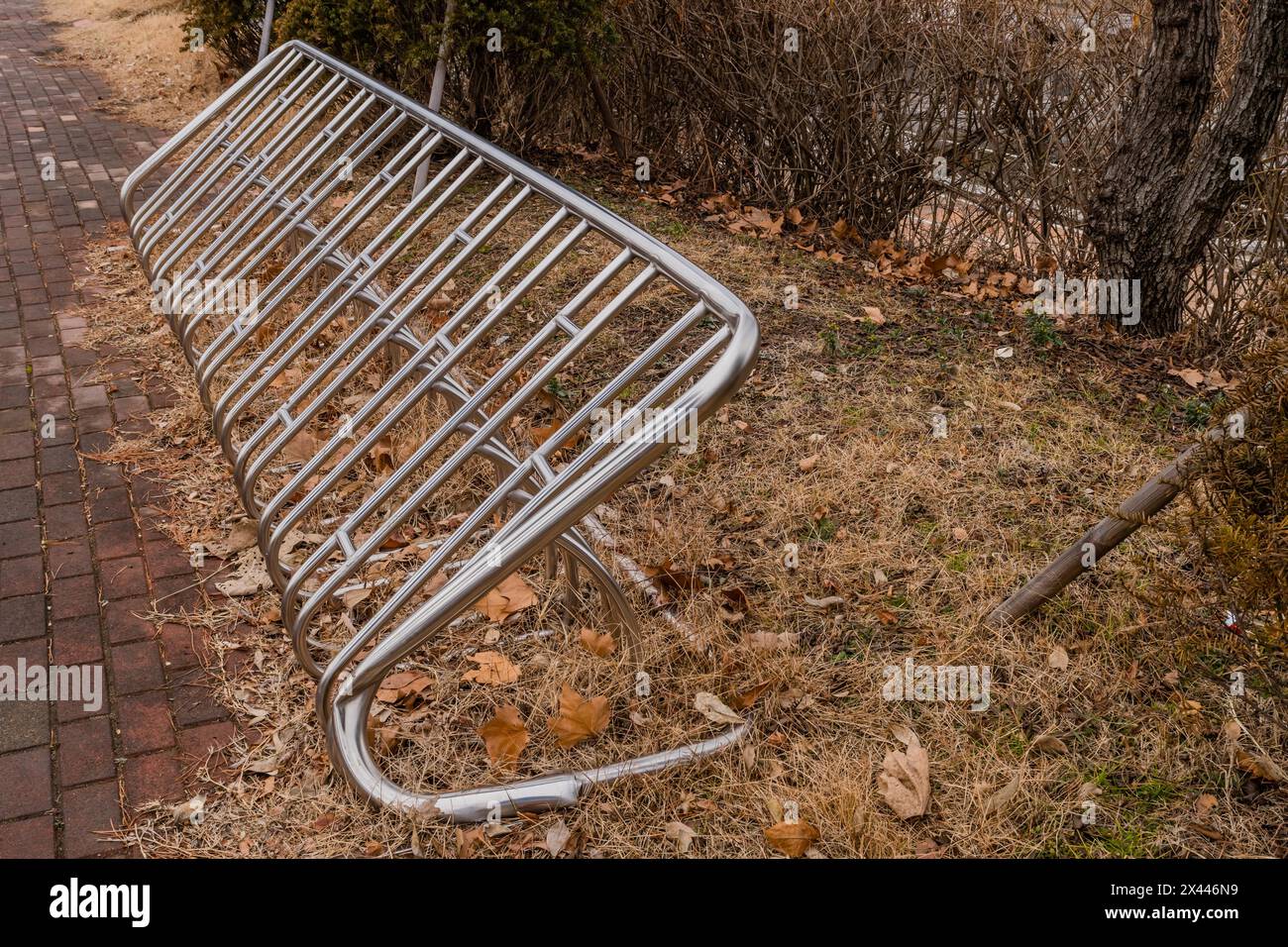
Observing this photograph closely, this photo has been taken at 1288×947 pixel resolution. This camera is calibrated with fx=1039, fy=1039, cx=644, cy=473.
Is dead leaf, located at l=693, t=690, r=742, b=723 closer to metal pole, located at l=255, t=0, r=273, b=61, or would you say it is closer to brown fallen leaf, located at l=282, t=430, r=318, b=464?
brown fallen leaf, located at l=282, t=430, r=318, b=464

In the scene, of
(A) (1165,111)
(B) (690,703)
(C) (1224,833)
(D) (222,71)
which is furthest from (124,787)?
(D) (222,71)

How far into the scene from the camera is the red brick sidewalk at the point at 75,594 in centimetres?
252

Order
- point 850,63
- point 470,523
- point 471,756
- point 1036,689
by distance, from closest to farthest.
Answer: point 470,523
point 471,756
point 1036,689
point 850,63

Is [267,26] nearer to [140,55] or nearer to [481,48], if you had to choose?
[481,48]

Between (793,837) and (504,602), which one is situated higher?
(504,602)

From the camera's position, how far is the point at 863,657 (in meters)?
3.00

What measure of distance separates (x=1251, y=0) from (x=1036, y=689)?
130 inches

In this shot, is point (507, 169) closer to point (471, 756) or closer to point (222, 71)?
point (471, 756)

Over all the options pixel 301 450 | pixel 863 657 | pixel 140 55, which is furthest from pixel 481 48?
pixel 140 55

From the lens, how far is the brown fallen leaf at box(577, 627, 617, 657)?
2848mm

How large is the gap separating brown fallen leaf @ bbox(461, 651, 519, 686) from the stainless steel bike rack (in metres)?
0.23

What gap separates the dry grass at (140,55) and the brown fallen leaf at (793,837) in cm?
814

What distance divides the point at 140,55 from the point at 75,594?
9.94m

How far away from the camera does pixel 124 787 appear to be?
8.29 ft
